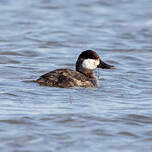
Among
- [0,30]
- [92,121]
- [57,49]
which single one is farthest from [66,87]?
[0,30]

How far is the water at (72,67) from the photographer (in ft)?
22.0

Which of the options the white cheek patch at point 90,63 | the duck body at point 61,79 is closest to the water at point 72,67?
the duck body at point 61,79

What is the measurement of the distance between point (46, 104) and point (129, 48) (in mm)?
5811

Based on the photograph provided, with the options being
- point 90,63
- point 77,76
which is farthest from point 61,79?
point 90,63

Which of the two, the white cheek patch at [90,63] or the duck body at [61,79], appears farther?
the white cheek patch at [90,63]

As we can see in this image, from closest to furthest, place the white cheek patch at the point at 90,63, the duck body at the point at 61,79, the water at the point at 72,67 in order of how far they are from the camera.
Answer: the water at the point at 72,67 < the duck body at the point at 61,79 < the white cheek patch at the point at 90,63

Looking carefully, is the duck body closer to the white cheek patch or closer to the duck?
the duck

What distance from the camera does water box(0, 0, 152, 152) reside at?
671 cm

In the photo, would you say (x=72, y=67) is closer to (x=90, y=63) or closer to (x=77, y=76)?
(x=90, y=63)

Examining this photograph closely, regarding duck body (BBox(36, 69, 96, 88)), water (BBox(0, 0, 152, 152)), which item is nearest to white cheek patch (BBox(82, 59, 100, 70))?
water (BBox(0, 0, 152, 152))

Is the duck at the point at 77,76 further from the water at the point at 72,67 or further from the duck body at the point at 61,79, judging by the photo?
the water at the point at 72,67

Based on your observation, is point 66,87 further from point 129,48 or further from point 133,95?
point 129,48

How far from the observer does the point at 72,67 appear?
37.9 feet

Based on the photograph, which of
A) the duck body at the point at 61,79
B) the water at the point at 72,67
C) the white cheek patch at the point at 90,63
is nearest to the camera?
the water at the point at 72,67
